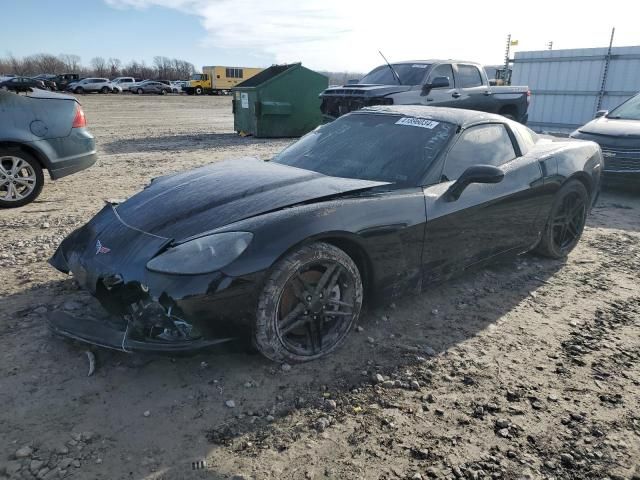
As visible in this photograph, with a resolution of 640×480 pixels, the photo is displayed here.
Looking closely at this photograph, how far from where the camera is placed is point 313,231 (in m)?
2.65

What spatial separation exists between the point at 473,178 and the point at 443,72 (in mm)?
7931

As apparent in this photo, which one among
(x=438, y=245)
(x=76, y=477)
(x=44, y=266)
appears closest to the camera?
(x=76, y=477)

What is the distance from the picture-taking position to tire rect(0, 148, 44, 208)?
568cm

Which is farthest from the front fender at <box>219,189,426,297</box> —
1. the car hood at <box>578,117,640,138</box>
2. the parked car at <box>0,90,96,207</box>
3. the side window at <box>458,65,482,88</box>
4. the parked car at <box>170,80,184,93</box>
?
the parked car at <box>170,80,184,93</box>

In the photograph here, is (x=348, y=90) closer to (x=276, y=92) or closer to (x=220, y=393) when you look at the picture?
(x=276, y=92)

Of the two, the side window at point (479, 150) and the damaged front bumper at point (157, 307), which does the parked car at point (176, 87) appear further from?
the damaged front bumper at point (157, 307)

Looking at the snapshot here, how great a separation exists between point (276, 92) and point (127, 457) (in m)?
12.1

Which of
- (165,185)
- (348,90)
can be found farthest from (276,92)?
(165,185)

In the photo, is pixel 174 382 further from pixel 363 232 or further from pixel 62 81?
pixel 62 81

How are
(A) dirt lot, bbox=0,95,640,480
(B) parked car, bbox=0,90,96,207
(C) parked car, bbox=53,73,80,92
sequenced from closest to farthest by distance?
(A) dirt lot, bbox=0,95,640,480
(B) parked car, bbox=0,90,96,207
(C) parked car, bbox=53,73,80,92

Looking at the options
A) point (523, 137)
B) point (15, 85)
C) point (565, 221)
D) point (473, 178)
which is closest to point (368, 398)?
point (473, 178)

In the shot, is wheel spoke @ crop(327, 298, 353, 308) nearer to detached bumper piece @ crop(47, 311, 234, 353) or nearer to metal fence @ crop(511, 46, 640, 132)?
detached bumper piece @ crop(47, 311, 234, 353)

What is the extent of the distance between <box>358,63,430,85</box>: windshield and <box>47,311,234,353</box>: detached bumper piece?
877 cm

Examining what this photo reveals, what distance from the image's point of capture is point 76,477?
6.47ft
